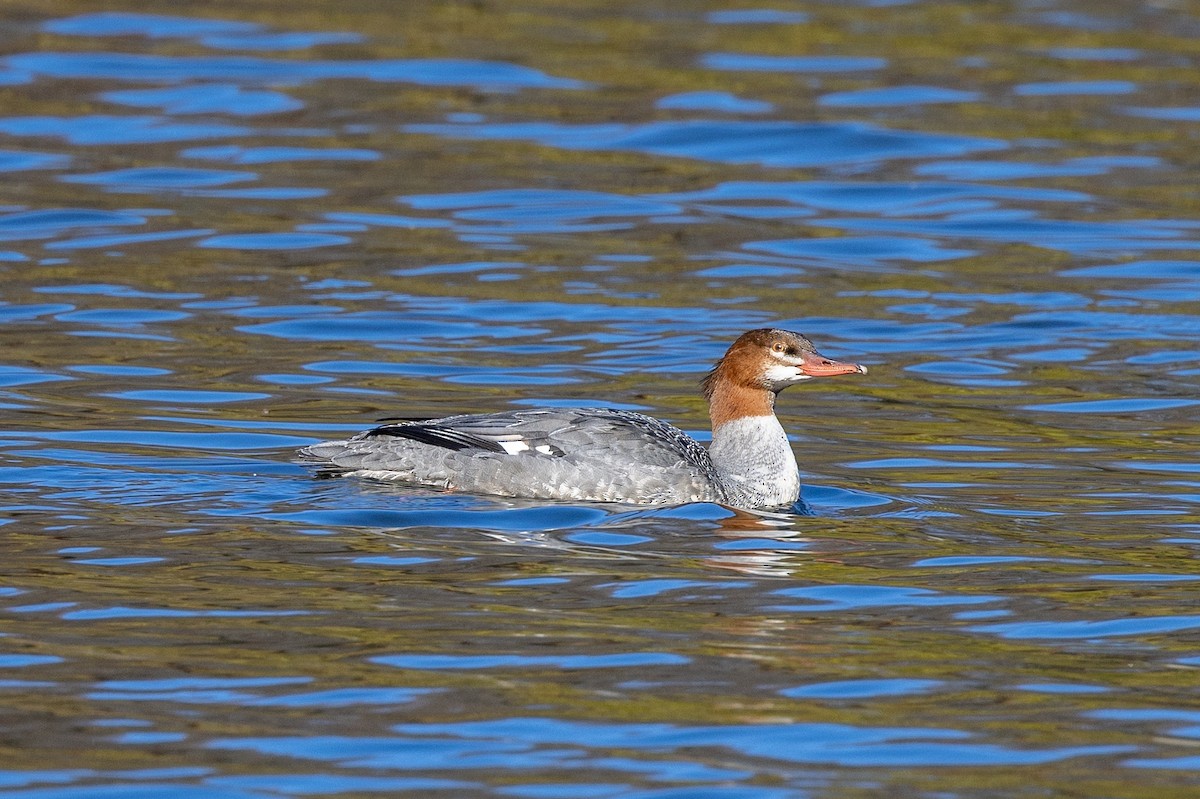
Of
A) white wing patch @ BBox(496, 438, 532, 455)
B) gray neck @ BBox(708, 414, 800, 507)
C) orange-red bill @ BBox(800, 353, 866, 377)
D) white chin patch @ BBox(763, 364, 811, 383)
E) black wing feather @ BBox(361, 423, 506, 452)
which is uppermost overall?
orange-red bill @ BBox(800, 353, 866, 377)

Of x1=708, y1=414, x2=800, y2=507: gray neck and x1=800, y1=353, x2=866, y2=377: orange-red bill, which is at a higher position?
x1=800, y1=353, x2=866, y2=377: orange-red bill

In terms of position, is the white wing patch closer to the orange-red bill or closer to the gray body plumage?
the gray body plumage

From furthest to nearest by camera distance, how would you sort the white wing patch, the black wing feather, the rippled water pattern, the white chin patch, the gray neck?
the white chin patch → the gray neck → the white wing patch → the black wing feather → the rippled water pattern

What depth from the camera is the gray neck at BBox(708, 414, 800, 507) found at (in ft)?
36.0

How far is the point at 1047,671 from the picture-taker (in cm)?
775

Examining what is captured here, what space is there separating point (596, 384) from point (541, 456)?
2993 mm

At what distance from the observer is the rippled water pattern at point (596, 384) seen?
7059 mm

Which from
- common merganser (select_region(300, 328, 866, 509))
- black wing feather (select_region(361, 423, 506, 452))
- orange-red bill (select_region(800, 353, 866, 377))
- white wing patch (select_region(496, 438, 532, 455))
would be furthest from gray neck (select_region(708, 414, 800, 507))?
black wing feather (select_region(361, 423, 506, 452))

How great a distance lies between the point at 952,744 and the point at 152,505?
462 cm

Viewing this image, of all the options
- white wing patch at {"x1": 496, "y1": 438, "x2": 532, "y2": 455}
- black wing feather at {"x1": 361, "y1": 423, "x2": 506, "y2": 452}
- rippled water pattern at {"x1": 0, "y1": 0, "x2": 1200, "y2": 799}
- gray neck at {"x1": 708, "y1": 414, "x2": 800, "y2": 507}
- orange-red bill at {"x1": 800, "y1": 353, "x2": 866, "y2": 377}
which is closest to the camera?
rippled water pattern at {"x1": 0, "y1": 0, "x2": 1200, "y2": 799}

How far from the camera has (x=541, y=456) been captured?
10.7 meters

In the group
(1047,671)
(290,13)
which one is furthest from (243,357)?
(290,13)

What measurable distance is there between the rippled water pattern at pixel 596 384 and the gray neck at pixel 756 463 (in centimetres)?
21

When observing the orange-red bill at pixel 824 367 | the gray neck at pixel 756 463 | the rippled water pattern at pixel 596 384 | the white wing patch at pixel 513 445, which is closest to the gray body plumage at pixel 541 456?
the white wing patch at pixel 513 445
